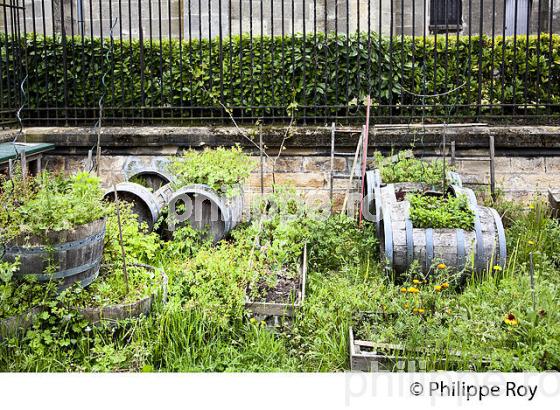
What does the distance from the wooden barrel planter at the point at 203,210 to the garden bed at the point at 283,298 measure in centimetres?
122

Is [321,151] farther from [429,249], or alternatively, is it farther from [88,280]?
[88,280]

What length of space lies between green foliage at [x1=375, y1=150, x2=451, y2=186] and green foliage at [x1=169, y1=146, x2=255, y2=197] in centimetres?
146

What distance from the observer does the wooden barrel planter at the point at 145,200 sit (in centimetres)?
702

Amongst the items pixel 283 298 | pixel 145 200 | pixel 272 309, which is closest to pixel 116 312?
pixel 272 309

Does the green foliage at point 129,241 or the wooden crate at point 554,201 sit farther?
the wooden crate at point 554,201

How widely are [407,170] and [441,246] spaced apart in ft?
6.11

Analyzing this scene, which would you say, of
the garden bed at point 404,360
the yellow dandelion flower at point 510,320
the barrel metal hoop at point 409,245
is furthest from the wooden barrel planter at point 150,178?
the yellow dandelion flower at point 510,320

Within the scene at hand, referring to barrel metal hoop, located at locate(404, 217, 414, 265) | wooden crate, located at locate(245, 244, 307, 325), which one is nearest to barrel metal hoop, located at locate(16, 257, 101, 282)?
wooden crate, located at locate(245, 244, 307, 325)

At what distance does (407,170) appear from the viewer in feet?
24.5

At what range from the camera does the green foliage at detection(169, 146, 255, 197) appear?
712 cm

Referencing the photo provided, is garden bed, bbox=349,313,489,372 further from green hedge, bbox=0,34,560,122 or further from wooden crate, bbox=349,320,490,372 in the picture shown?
green hedge, bbox=0,34,560,122

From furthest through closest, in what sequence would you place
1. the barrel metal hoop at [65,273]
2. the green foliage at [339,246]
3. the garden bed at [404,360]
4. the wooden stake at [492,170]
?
1. the wooden stake at [492,170]
2. the green foliage at [339,246]
3. the barrel metal hoop at [65,273]
4. the garden bed at [404,360]

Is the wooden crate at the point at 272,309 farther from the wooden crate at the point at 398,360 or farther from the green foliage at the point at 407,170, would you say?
the green foliage at the point at 407,170

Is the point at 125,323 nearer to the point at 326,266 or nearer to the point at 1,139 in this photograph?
the point at 326,266
